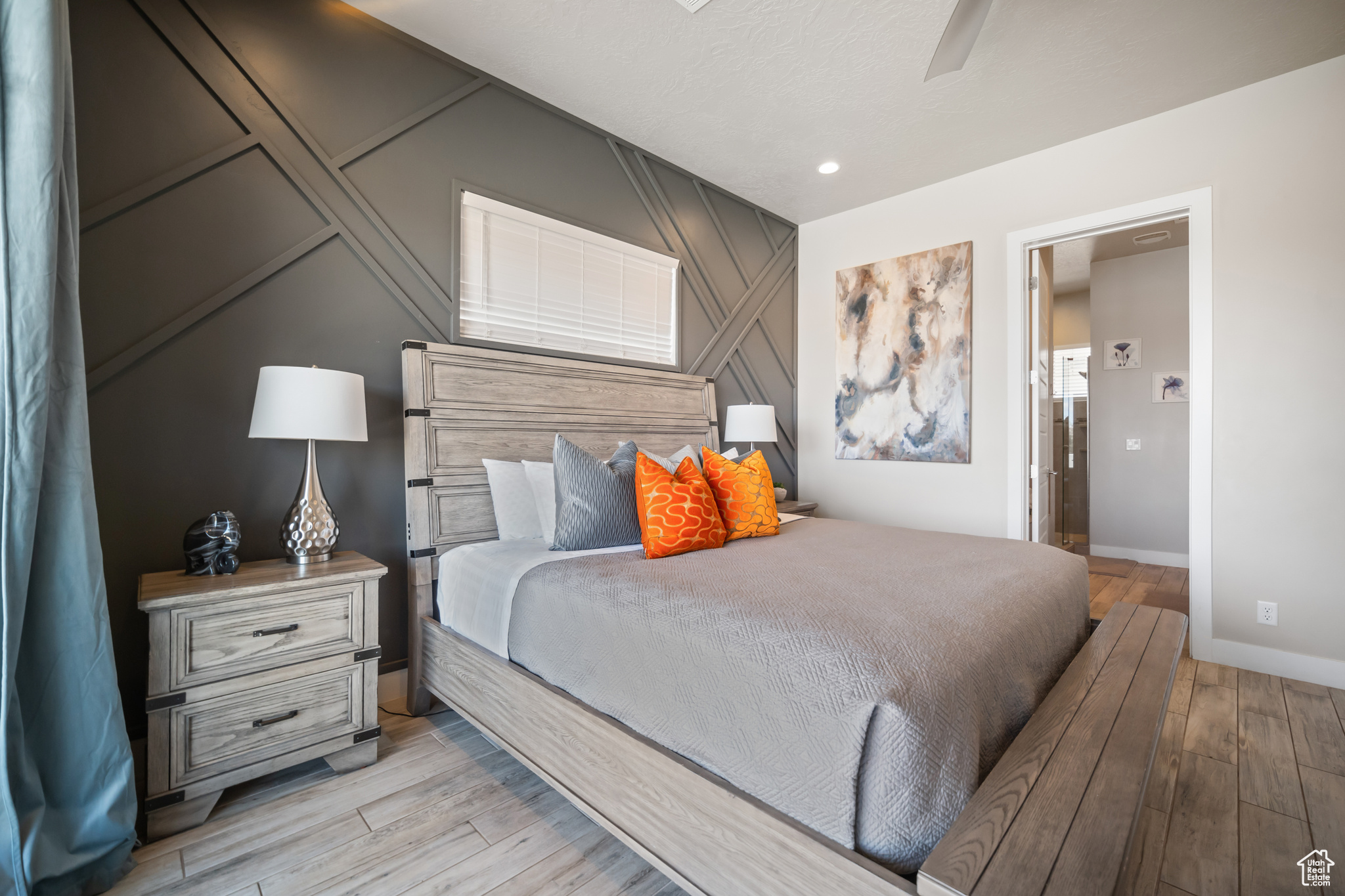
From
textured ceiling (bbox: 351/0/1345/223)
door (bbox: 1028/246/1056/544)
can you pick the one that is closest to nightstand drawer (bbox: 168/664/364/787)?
textured ceiling (bbox: 351/0/1345/223)

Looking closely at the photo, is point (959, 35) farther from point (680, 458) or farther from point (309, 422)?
point (309, 422)

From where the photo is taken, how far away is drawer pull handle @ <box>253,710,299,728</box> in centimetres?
175

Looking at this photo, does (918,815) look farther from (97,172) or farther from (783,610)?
(97,172)

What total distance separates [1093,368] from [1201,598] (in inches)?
128

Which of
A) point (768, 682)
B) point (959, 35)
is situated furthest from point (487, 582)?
point (959, 35)

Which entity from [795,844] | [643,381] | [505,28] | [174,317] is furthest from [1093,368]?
[174,317]

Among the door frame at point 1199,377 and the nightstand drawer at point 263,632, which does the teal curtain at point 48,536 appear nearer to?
the nightstand drawer at point 263,632

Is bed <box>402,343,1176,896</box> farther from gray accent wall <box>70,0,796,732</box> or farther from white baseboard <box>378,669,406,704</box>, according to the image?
gray accent wall <box>70,0,796,732</box>

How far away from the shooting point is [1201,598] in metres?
2.95

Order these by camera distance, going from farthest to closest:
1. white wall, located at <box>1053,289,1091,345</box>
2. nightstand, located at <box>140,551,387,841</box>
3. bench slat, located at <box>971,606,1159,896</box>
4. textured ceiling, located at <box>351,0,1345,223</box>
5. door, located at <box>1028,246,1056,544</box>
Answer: white wall, located at <box>1053,289,1091,345</box> → door, located at <box>1028,246,1056,544</box> → textured ceiling, located at <box>351,0,1345,223</box> → nightstand, located at <box>140,551,387,841</box> → bench slat, located at <box>971,606,1159,896</box>

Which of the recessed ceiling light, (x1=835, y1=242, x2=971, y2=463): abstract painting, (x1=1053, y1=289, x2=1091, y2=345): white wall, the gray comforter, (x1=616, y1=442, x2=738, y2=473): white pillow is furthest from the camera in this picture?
(x1=1053, y1=289, x2=1091, y2=345): white wall

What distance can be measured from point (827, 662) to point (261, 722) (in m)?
1.70

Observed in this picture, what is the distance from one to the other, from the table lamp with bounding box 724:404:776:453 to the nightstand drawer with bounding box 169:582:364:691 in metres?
2.31

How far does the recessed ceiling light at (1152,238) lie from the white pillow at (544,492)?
504 centimetres
